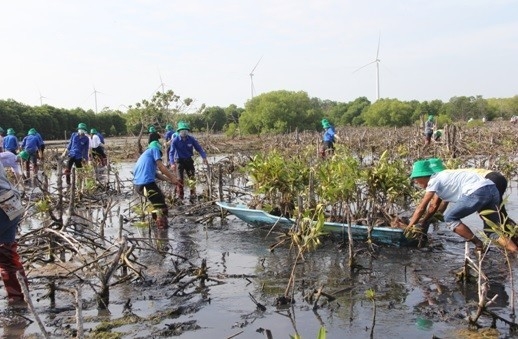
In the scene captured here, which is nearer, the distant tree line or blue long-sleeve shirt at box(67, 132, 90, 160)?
blue long-sleeve shirt at box(67, 132, 90, 160)

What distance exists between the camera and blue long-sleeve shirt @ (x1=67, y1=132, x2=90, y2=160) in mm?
14427

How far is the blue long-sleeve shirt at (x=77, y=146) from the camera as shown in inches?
568

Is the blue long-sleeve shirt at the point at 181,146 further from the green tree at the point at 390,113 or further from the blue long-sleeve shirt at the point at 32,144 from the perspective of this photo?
the green tree at the point at 390,113

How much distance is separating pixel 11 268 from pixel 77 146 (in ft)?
30.6

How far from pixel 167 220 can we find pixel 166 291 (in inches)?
159

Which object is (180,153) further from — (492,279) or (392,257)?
(492,279)

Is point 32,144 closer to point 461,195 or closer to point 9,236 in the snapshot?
point 9,236

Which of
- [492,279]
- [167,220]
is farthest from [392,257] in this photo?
[167,220]

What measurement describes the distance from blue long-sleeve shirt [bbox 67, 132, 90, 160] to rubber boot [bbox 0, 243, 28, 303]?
919 centimetres

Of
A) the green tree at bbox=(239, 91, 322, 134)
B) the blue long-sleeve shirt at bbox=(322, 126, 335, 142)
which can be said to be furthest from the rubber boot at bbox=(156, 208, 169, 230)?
the green tree at bbox=(239, 91, 322, 134)

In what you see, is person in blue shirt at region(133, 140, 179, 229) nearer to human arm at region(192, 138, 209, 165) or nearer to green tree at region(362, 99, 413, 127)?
human arm at region(192, 138, 209, 165)

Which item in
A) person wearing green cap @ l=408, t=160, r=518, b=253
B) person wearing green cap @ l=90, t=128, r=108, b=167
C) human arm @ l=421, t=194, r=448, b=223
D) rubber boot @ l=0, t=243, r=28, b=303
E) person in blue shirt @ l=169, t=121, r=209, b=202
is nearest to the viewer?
rubber boot @ l=0, t=243, r=28, b=303

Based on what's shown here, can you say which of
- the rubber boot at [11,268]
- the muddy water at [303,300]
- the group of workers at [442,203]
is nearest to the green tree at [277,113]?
the group of workers at [442,203]

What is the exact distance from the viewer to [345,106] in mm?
71188
